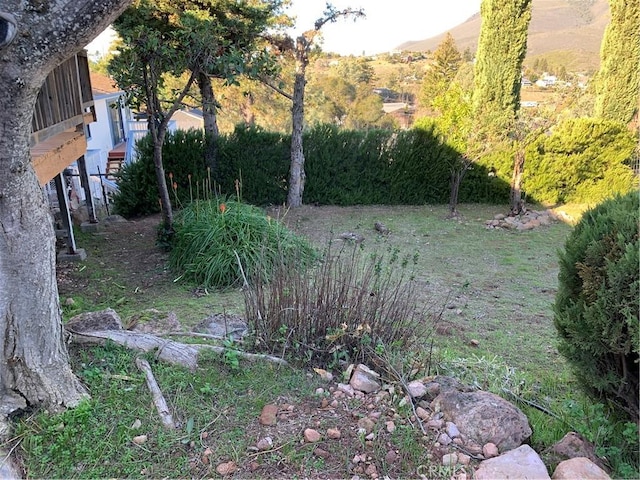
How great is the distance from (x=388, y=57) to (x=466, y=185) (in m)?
24.2

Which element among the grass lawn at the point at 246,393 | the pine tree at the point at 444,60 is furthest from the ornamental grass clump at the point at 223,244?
the pine tree at the point at 444,60

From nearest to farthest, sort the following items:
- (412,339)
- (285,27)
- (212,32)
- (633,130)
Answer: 1. (412,339)
2. (212,32)
3. (285,27)
4. (633,130)

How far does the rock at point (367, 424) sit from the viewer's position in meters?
1.86

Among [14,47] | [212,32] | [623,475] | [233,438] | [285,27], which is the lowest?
[623,475]

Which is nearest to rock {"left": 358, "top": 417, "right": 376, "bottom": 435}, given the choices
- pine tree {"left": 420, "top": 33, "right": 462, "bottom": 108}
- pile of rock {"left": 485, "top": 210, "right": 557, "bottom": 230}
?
pile of rock {"left": 485, "top": 210, "right": 557, "bottom": 230}

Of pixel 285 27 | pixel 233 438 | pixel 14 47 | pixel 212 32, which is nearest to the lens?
pixel 14 47

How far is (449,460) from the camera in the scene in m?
1.73

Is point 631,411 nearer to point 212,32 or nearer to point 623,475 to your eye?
point 623,475

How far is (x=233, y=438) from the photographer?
1.81 m

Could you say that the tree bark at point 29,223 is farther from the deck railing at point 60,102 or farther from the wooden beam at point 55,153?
the deck railing at point 60,102

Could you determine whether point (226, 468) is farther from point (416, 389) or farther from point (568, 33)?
point (568, 33)

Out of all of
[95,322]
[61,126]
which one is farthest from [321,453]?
[61,126]

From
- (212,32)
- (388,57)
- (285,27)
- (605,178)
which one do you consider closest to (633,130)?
(605,178)

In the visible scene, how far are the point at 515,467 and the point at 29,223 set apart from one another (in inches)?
82.4
